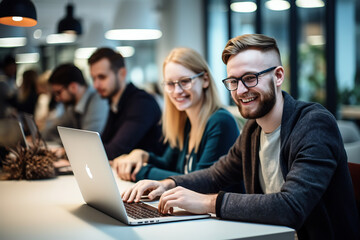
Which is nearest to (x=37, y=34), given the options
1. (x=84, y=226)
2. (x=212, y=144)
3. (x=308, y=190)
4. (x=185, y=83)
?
(x=185, y=83)

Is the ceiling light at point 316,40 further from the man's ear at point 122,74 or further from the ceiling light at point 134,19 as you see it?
the man's ear at point 122,74

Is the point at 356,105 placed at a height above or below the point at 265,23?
below

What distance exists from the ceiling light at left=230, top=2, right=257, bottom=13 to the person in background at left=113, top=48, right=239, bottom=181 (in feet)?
15.8

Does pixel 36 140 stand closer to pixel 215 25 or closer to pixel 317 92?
pixel 317 92

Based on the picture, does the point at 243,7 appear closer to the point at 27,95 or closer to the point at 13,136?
the point at 27,95

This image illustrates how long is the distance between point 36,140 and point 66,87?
6.31ft

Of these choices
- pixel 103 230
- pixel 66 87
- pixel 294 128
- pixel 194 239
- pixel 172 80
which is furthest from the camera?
pixel 66 87

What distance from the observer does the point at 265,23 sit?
6852 millimetres

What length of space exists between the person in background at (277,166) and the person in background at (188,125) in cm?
34

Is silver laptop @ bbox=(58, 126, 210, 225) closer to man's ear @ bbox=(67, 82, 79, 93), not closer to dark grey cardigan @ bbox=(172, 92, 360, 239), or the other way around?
dark grey cardigan @ bbox=(172, 92, 360, 239)

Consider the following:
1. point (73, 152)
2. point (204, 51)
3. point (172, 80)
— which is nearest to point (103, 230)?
point (73, 152)

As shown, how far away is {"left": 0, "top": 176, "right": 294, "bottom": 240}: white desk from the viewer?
1310 millimetres

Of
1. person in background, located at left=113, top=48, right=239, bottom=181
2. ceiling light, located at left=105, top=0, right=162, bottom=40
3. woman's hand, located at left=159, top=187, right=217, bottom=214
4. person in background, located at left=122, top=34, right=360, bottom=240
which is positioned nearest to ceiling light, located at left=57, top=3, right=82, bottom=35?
ceiling light, located at left=105, top=0, right=162, bottom=40

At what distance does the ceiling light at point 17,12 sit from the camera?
233 cm
